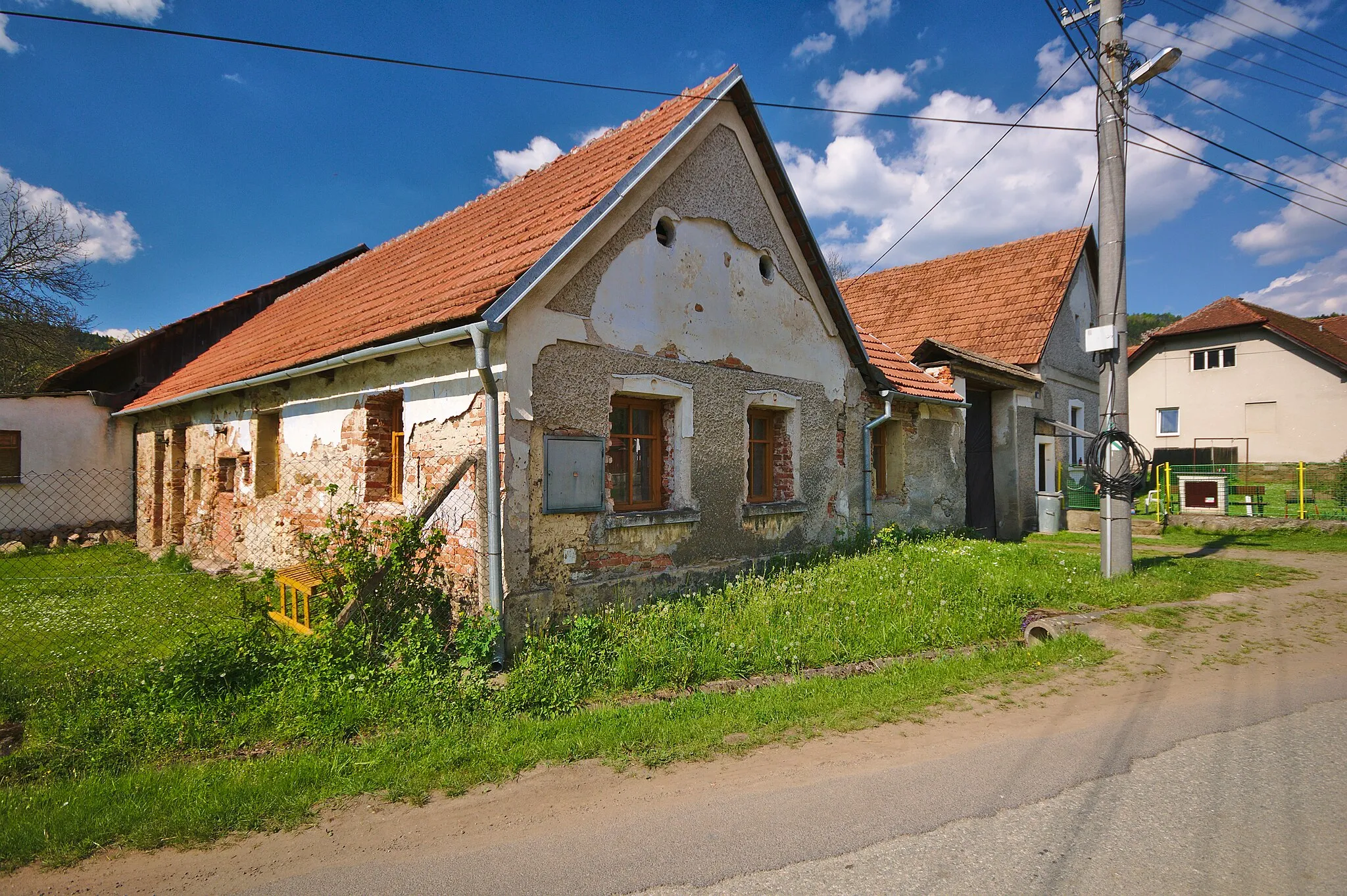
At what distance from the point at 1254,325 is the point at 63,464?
37.2 metres

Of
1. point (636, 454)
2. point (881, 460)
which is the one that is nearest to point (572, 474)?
point (636, 454)

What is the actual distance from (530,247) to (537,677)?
3.99 meters

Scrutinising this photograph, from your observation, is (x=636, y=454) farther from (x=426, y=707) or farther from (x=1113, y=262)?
(x=1113, y=262)

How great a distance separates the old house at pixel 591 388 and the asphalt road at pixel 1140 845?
3.75 m

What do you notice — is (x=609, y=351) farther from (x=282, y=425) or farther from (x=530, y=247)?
(x=282, y=425)

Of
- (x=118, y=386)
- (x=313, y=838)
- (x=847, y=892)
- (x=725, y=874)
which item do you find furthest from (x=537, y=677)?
(x=118, y=386)

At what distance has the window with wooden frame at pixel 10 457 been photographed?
13938mm

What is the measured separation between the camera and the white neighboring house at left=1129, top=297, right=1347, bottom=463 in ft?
81.9

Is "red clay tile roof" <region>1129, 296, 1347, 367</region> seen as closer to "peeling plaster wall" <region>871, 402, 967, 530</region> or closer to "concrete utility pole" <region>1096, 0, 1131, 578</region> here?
"peeling plaster wall" <region>871, 402, 967, 530</region>

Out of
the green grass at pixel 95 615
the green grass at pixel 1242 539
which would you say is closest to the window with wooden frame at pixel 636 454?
the green grass at pixel 95 615

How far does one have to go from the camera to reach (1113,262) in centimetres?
886

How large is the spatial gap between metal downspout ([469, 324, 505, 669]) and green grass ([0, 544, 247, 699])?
2253 millimetres

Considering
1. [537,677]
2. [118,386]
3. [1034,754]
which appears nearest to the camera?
[1034,754]

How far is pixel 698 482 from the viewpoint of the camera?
772 centimetres
